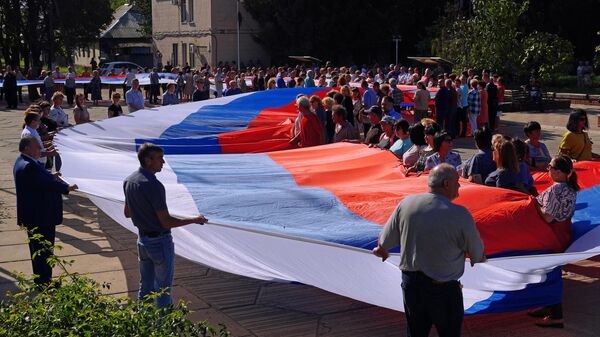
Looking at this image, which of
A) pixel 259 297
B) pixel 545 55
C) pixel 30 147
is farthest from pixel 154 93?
pixel 259 297

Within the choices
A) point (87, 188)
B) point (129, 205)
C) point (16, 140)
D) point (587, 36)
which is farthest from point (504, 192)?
point (587, 36)

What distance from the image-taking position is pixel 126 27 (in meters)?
75.1

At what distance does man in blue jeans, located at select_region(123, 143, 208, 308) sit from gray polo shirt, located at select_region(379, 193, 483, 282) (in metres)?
2.12

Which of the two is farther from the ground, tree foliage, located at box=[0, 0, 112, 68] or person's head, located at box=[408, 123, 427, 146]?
tree foliage, located at box=[0, 0, 112, 68]

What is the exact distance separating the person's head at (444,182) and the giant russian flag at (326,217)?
1.33 m


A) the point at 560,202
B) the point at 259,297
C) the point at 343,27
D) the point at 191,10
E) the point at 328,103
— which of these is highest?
the point at 191,10

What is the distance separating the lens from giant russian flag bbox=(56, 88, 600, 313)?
700 centimetres

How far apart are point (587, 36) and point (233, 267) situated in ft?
130

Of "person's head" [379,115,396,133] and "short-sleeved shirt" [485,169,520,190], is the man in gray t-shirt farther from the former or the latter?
"person's head" [379,115,396,133]

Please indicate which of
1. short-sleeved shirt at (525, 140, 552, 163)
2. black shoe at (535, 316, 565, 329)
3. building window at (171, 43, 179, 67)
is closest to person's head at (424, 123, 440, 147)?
short-sleeved shirt at (525, 140, 552, 163)

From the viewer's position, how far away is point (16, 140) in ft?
71.2

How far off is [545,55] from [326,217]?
22225mm

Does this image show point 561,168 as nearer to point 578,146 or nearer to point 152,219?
point 578,146

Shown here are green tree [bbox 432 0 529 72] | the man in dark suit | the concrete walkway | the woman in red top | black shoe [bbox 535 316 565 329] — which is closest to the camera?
black shoe [bbox 535 316 565 329]
